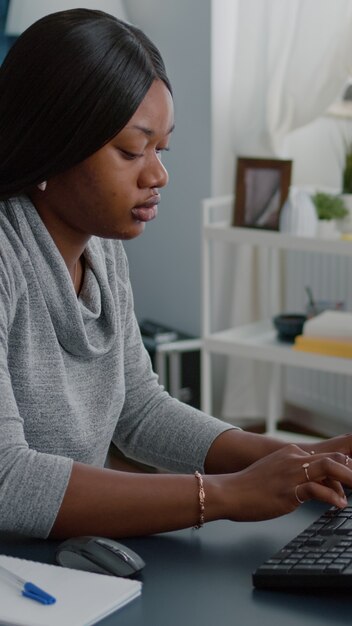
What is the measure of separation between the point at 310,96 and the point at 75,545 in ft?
8.31

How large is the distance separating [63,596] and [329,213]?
2.26m

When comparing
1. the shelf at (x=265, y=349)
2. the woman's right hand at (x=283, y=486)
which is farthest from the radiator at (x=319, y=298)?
the woman's right hand at (x=283, y=486)

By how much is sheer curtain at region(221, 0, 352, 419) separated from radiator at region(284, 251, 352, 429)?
2.8 inches

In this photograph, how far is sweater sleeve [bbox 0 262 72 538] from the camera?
123 centimetres

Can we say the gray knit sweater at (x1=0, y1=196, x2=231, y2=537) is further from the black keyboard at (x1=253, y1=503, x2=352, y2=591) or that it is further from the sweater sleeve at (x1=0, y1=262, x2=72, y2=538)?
the black keyboard at (x1=253, y1=503, x2=352, y2=591)

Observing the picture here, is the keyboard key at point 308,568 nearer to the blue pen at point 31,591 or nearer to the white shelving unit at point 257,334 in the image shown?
the blue pen at point 31,591

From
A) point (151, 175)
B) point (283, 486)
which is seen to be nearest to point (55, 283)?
point (151, 175)

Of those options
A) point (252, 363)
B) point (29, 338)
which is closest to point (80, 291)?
point (29, 338)

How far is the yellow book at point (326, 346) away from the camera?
310cm

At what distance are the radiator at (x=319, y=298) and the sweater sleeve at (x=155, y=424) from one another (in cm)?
201

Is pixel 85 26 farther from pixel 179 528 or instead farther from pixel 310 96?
pixel 310 96

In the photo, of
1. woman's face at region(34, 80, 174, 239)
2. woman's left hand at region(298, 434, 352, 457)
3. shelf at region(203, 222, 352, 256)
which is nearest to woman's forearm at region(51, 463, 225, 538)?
woman's left hand at region(298, 434, 352, 457)

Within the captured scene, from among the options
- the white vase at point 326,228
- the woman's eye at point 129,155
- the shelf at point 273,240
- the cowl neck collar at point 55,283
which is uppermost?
the woman's eye at point 129,155

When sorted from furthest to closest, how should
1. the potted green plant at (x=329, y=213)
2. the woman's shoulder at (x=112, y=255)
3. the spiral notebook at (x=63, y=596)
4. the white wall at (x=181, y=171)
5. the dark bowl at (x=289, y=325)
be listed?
the white wall at (x=181, y=171)
the dark bowl at (x=289, y=325)
the potted green plant at (x=329, y=213)
the woman's shoulder at (x=112, y=255)
the spiral notebook at (x=63, y=596)
